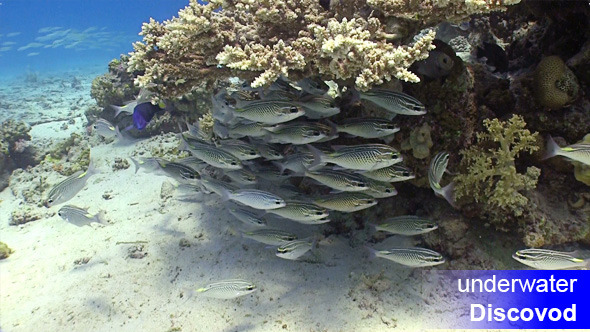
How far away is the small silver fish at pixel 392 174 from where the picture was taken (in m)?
3.57

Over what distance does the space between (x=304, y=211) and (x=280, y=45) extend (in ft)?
6.25

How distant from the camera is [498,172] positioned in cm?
369

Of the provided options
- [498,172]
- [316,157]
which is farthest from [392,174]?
[498,172]

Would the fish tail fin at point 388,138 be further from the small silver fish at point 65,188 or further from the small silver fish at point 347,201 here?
the small silver fish at point 65,188

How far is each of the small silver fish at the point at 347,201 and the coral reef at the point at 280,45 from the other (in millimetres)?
1264

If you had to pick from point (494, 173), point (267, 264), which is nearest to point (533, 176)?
point (494, 173)

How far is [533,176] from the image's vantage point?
3.67 metres

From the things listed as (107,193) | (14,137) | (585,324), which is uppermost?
(14,137)

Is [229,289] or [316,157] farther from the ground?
[316,157]

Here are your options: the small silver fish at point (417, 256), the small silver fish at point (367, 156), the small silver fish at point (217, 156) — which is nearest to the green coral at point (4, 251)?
the small silver fish at point (217, 156)

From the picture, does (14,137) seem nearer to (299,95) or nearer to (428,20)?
(299,95)

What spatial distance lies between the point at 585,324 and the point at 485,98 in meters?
2.77

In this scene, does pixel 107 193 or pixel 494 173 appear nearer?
pixel 494 173

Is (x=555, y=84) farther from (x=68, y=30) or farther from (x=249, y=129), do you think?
(x=68, y=30)
